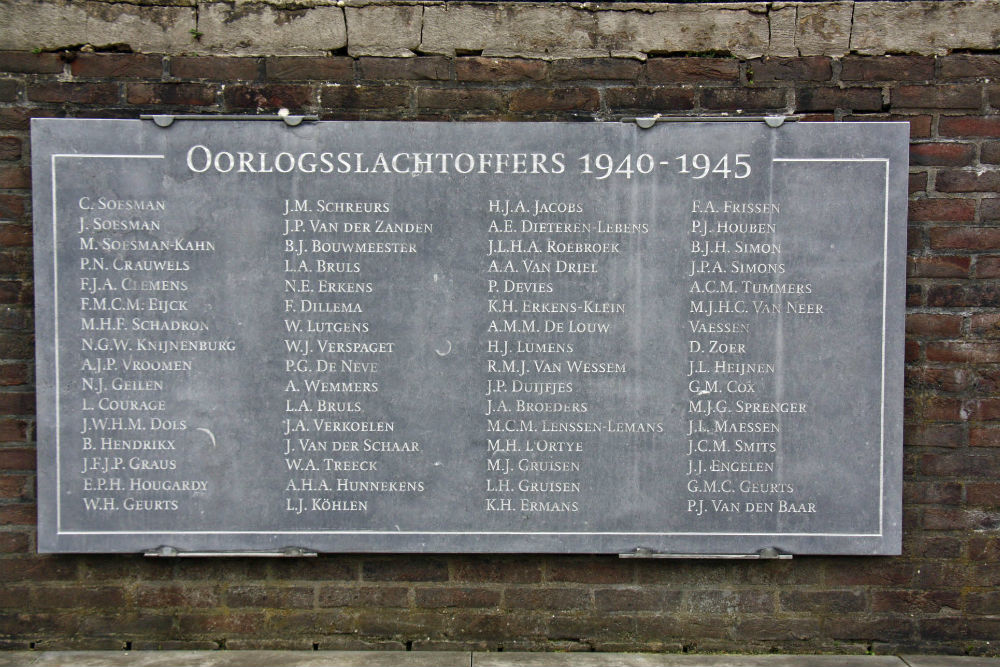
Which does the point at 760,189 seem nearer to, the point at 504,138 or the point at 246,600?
the point at 504,138

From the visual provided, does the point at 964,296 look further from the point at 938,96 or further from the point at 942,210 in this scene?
the point at 938,96

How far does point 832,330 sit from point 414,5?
2302 mm

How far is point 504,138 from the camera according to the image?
328 cm

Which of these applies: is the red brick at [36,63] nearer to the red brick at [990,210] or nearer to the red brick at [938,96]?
the red brick at [938,96]

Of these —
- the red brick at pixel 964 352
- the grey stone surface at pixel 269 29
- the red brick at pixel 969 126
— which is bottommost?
the red brick at pixel 964 352

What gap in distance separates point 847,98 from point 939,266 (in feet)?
2.76

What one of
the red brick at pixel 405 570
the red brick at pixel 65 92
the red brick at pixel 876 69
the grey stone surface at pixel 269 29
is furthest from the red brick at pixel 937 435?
the red brick at pixel 65 92

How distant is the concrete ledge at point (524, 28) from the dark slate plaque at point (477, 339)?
38 centimetres

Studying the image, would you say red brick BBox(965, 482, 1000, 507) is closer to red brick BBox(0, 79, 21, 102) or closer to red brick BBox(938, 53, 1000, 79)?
red brick BBox(938, 53, 1000, 79)

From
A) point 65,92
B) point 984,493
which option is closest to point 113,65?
point 65,92

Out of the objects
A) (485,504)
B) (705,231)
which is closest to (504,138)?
(705,231)

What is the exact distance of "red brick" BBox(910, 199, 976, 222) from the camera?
3318mm

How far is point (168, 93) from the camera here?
10.8 ft

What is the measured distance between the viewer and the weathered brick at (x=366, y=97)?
131 inches
